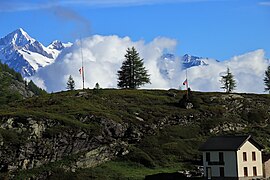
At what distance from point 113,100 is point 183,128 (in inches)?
798

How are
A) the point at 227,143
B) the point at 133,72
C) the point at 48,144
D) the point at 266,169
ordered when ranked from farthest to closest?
the point at 133,72 < the point at 48,144 < the point at 266,169 < the point at 227,143

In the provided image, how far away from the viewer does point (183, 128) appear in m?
122

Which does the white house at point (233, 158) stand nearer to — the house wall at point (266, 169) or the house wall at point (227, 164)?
the house wall at point (227, 164)

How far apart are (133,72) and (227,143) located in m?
74.6

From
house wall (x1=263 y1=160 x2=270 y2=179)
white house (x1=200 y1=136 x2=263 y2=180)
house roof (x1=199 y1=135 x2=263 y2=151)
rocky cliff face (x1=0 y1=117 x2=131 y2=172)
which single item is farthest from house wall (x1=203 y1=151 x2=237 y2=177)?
rocky cliff face (x1=0 y1=117 x2=131 y2=172)

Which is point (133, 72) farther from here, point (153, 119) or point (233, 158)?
point (233, 158)

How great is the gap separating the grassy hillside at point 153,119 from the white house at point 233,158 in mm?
5976

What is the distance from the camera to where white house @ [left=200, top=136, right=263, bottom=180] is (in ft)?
316

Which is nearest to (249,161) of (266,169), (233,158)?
(233,158)

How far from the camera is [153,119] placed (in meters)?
121

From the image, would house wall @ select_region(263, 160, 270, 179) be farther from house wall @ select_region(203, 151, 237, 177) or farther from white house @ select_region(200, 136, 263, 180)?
house wall @ select_region(203, 151, 237, 177)

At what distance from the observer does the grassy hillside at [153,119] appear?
103 m

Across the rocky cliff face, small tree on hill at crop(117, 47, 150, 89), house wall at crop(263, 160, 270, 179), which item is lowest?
house wall at crop(263, 160, 270, 179)

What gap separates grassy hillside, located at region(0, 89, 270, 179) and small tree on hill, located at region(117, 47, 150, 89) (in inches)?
789
